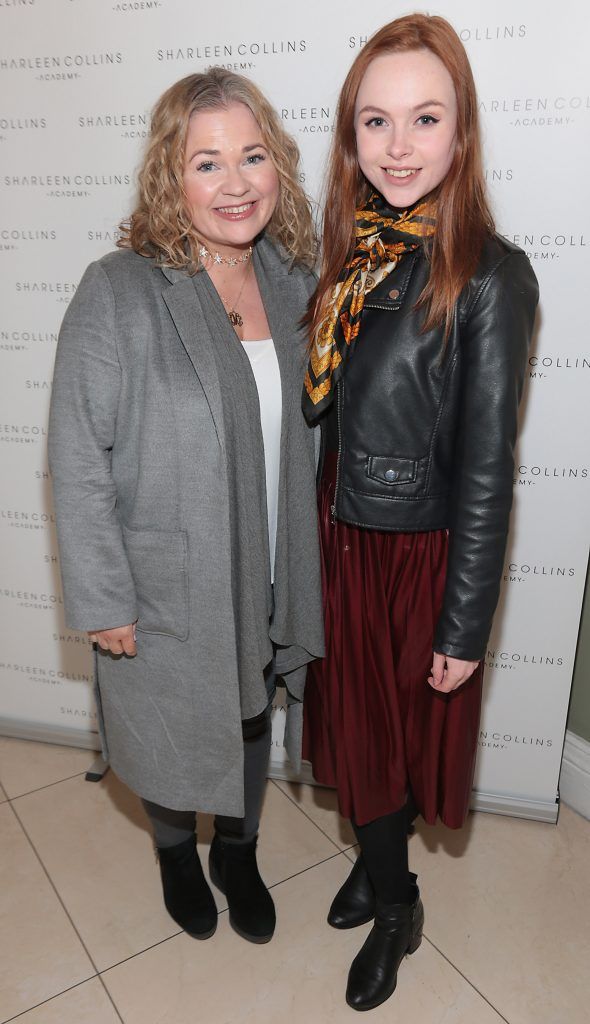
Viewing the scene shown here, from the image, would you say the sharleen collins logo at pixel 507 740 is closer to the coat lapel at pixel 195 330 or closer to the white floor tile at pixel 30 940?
the white floor tile at pixel 30 940

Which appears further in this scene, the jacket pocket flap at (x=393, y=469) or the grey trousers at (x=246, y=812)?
the grey trousers at (x=246, y=812)

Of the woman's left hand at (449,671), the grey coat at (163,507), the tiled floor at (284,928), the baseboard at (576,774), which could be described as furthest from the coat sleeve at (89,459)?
the baseboard at (576,774)

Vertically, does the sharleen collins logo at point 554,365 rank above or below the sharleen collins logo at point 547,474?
above

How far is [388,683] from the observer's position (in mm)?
1641

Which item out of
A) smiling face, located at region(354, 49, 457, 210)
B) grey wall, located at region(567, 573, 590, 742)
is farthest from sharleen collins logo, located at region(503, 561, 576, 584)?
smiling face, located at region(354, 49, 457, 210)

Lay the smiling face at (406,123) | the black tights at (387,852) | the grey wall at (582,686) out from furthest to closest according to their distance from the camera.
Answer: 1. the grey wall at (582,686)
2. the black tights at (387,852)
3. the smiling face at (406,123)

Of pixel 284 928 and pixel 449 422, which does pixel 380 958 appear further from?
pixel 449 422

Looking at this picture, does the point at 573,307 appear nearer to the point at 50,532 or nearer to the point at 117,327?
the point at 117,327

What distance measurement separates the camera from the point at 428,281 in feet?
4.64

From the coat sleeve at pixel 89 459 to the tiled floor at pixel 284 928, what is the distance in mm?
915

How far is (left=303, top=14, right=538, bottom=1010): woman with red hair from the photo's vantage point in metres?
1.37

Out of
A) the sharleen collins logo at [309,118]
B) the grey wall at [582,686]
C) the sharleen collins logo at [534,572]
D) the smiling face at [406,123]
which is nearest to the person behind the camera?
the smiling face at [406,123]

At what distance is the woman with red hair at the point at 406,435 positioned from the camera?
53.9 inches

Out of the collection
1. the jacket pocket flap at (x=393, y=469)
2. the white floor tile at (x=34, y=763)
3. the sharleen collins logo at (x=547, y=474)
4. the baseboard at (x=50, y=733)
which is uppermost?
the jacket pocket flap at (x=393, y=469)
